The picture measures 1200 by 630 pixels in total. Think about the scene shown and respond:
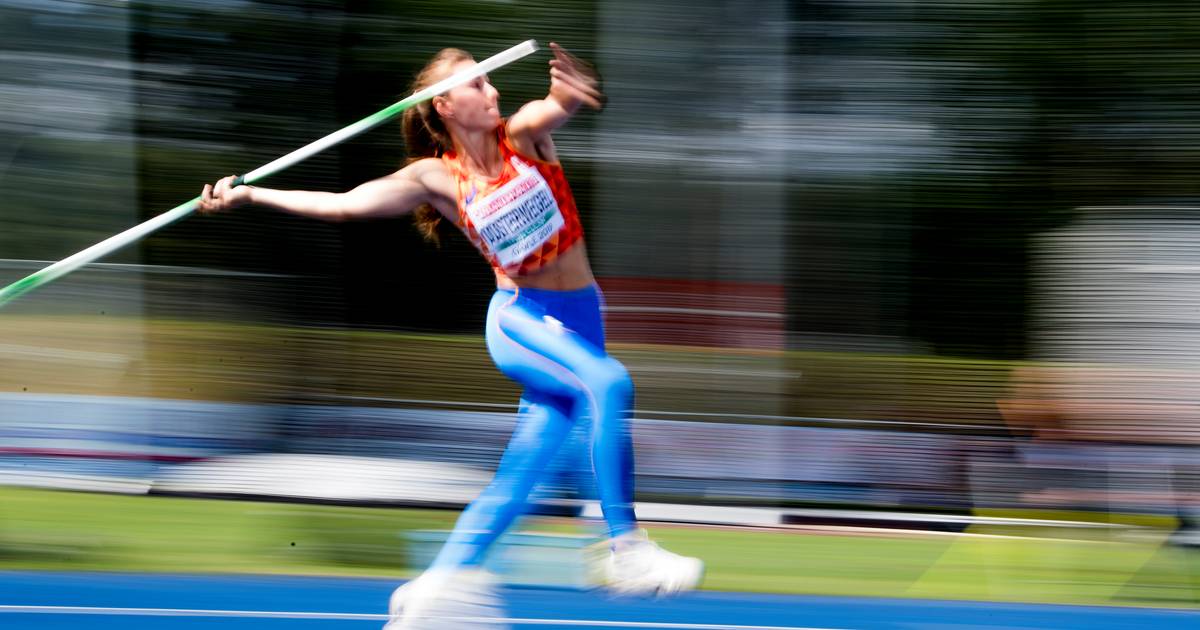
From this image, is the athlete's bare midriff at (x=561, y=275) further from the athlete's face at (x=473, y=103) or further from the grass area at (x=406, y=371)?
the grass area at (x=406, y=371)

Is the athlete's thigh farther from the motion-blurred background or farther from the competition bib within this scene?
the motion-blurred background

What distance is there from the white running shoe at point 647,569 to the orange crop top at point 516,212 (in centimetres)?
65

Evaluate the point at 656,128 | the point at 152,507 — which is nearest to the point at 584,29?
the point at 656,128

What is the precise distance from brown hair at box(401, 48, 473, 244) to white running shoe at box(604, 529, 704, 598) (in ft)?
2.97

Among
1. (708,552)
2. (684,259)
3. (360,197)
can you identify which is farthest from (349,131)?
(684,259)

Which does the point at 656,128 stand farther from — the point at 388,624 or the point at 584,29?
the point at 388,624

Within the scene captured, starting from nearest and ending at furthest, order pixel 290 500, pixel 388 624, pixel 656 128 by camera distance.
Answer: pixel 388 624
pixel 290 500
pixel 656 128

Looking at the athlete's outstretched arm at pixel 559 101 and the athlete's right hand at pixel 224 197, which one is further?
the athlete's right hand at pixel 224 197

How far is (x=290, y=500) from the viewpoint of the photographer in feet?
14.3

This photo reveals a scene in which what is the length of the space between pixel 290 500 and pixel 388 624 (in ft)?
4.83

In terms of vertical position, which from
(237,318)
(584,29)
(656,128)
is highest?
(584,29)

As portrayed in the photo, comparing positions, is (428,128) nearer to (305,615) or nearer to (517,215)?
(517,215)

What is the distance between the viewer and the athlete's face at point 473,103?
9.43 feet

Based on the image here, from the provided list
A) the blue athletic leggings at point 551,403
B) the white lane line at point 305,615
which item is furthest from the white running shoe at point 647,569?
the white lane line at point 305,615
